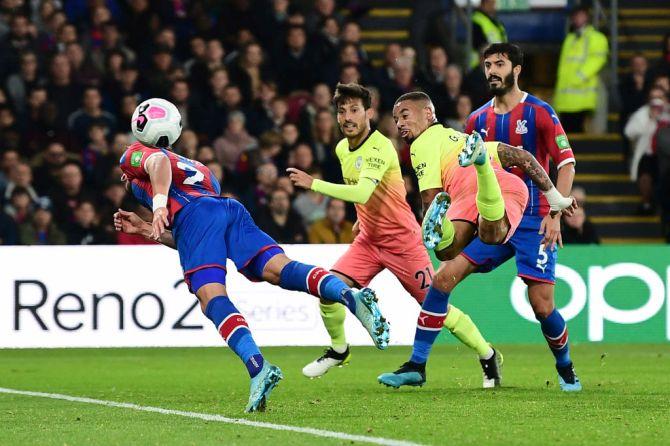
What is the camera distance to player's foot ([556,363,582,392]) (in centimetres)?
1033

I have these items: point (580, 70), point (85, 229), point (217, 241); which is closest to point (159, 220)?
point (217, 241)

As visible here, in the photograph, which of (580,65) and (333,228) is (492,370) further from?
(580,65)

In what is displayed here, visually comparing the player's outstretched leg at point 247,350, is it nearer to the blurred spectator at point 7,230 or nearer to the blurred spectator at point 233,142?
the blurred spectator at point 7,230

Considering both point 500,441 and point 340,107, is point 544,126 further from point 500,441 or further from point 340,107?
point 500,441

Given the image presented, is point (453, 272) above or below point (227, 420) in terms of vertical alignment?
above

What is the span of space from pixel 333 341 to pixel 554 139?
2.36 m

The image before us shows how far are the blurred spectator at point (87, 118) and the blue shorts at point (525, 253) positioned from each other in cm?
848

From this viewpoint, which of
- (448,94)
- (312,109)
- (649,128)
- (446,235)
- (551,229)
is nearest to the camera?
(446,235)

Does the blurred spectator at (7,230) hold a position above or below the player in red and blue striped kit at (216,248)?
below

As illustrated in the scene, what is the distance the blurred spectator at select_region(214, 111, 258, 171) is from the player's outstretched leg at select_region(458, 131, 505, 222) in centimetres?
851

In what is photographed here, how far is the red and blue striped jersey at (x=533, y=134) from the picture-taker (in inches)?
396

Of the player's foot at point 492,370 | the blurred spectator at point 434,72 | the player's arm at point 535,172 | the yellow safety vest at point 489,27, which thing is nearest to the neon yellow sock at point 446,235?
the player's arm at point 535,172

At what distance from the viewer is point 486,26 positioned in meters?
19.7

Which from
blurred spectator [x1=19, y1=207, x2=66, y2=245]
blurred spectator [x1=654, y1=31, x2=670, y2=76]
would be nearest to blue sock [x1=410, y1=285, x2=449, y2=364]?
blurred spectator [x1=19, y1=207, x2=66, y2=245]
